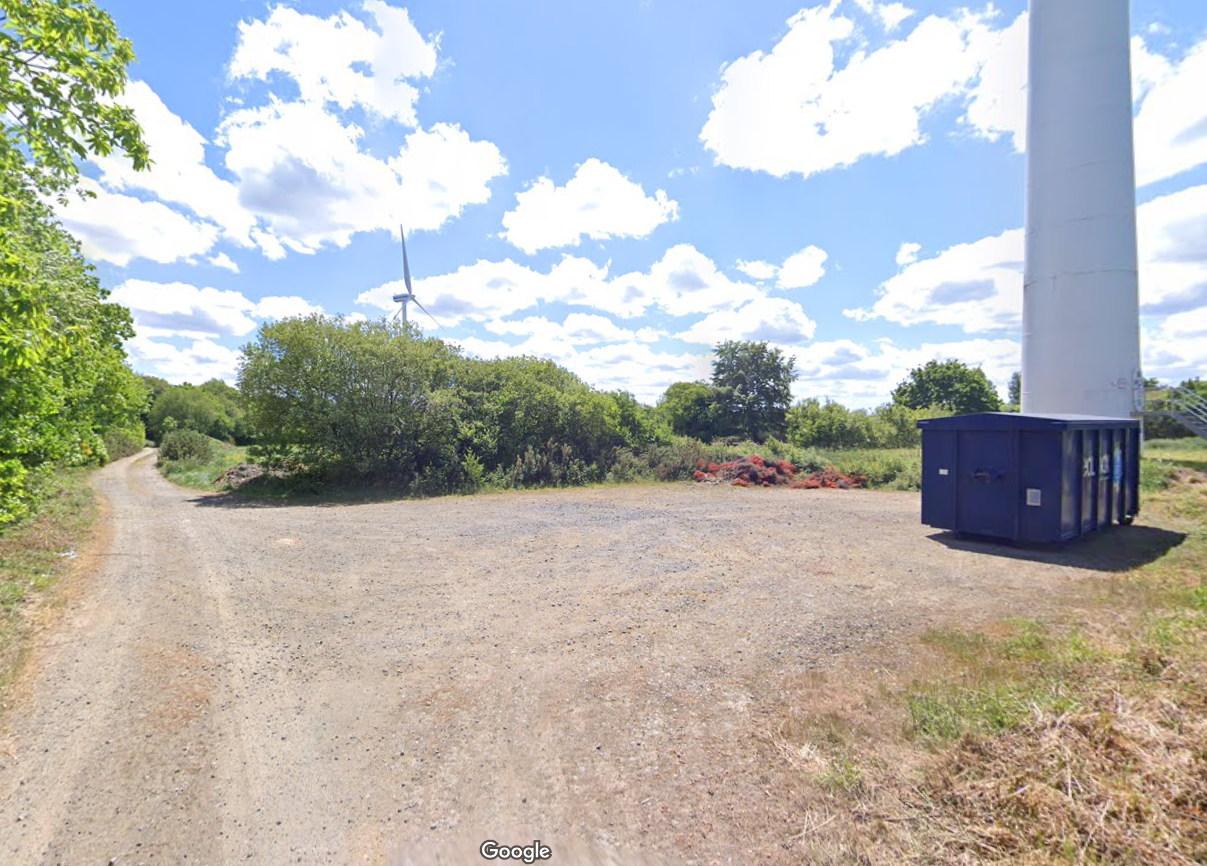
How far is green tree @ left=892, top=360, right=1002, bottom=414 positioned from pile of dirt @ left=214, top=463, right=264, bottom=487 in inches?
1944

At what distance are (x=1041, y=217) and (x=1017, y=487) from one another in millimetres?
12350

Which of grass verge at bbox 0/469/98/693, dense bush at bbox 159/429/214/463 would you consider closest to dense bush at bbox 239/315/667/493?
grass verge at bbox 0/469/98/693

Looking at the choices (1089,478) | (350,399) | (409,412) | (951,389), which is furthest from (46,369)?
(951,389)

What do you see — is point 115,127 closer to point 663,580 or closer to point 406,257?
point 663,580

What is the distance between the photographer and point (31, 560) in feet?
23.6

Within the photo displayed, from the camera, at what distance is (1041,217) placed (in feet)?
53.2

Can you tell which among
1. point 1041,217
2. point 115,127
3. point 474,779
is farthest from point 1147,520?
point 115,127

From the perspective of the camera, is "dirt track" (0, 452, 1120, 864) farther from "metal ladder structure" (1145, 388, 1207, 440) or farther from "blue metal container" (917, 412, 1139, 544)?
"metal ladder structure" (1145, 388, 1207, 440)

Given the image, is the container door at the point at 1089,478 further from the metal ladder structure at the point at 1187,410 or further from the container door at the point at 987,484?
the metal ladder structure at the point at 1187,410

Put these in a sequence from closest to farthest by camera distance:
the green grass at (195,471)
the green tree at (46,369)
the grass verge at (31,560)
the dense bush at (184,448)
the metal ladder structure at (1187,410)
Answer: the green tree at (46,369)
the grass verge at (31,560)
the metal ladder structure at (1187,410)
the green grass at (195,471)
the dense bush at (184,448)

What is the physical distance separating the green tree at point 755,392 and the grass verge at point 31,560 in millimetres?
34665

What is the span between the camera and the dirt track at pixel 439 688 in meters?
2.79

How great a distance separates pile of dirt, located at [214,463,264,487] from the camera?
2034 centimetres

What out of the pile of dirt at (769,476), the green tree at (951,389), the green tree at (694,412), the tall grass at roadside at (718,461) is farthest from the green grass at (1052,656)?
the green tree at (951,389)
